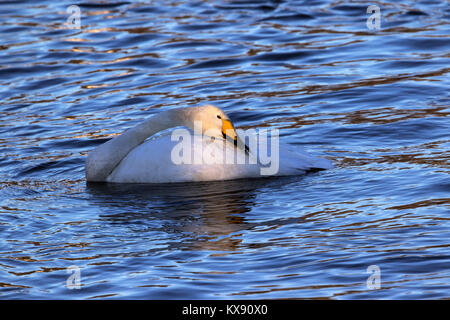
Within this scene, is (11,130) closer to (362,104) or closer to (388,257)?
(362,104)

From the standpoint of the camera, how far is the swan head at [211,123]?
8.23m

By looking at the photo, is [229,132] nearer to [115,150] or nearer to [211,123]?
[211,123]

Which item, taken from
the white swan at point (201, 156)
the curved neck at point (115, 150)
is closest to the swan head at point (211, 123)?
the white swan at point (201, 156)

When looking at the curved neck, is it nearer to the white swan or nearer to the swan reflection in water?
the white swan

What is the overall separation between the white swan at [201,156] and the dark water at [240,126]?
0.14m

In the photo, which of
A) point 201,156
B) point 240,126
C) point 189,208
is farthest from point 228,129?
point 240,126

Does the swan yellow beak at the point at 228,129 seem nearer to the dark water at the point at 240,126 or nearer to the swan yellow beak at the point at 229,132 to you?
the swan yellow beak at the point at 229,132

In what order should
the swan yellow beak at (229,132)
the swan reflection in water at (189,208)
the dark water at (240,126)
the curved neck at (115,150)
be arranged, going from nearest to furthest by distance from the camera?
the dark water at (240,126) < the swan reflection in water at (189,208) < the swan yellow beak at (229,132) < the curved neck at (115,150)

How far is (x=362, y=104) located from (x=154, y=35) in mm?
5133

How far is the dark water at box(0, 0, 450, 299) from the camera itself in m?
6.07

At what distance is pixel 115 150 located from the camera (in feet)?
28.8

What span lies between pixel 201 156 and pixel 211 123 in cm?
30

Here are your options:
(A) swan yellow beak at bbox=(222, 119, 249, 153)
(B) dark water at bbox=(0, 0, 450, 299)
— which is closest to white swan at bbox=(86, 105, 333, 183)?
(A) swan yellow beak at bbox=(222, 119, 249, 153)
